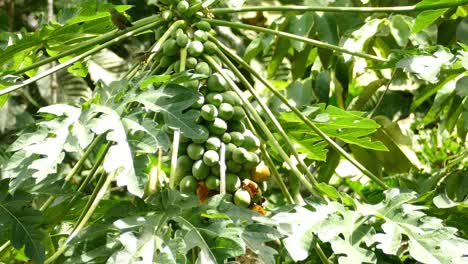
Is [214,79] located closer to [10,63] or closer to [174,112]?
[174,112]

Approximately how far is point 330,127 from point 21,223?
639 mm

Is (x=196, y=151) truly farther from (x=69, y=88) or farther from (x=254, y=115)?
(x=69, y=88)

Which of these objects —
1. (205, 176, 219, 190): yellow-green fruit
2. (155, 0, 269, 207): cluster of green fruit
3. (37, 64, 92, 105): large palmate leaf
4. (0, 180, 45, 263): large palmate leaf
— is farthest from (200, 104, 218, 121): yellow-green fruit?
(37, 64, 92, 105): large palmate leaf

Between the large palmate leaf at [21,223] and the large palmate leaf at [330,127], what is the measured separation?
53 cm

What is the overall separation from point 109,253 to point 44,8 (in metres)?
2.29

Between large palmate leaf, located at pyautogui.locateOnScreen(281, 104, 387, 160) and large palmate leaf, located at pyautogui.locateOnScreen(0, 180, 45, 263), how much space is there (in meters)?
0.53

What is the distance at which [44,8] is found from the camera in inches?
137

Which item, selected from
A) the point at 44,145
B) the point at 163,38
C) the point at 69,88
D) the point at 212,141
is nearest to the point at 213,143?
the point at 212,141

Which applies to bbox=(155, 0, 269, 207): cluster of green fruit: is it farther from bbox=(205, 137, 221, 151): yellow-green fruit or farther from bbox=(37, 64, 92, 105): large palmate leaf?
bbox=(37, 64, 92, 105): large palmate leaf

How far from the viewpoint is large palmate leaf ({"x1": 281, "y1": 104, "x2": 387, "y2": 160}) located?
1715mm

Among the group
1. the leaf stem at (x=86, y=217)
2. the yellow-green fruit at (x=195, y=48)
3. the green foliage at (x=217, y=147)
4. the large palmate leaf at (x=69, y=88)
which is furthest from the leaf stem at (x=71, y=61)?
the large palmate leaf at (x=69, y=88)

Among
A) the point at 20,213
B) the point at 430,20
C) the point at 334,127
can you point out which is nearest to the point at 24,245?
the point at 20,213

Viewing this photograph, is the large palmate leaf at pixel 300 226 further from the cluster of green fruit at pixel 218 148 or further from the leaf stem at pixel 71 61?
the leaf stem at pixel 71 61

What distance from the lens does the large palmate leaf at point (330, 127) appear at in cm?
171
